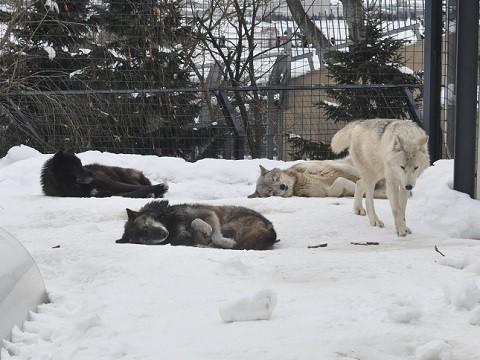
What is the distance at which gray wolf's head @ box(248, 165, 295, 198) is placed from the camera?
987cm

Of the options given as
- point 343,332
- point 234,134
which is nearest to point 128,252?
point 343,332

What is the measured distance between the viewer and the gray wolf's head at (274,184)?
388 inches

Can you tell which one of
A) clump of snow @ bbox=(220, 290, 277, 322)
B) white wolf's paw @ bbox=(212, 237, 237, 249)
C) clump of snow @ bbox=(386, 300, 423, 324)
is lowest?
white wolf's paw @ bbox=(212, 237, 237, 249)

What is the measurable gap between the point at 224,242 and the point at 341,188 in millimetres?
3763

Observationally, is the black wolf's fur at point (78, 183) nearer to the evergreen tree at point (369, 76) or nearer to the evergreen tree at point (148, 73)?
the evergreen tree at point (148, 73)

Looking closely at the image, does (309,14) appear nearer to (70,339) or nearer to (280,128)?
(280,128)

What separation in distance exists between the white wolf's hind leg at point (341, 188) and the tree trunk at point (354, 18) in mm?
3764

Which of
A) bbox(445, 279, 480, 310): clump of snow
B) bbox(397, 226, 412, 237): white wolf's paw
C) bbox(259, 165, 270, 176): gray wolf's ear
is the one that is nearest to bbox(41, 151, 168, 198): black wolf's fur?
bbox(259, 165, 270, 176): gray wolf's ear

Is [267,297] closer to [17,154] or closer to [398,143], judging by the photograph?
[398,143]

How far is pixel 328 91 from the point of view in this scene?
12.1 metres

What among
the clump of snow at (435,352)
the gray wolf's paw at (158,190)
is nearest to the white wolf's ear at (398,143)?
the gray wolf's paw at (158,190)

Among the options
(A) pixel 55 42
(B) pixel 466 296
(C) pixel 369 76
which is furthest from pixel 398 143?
(A) pixel 55 42

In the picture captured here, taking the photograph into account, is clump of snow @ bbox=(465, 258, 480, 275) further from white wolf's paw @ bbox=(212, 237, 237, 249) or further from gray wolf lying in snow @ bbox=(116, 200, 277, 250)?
white wolf's paw @ bbox=(212, 237, 237, 249)

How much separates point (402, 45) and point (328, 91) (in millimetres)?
1578
